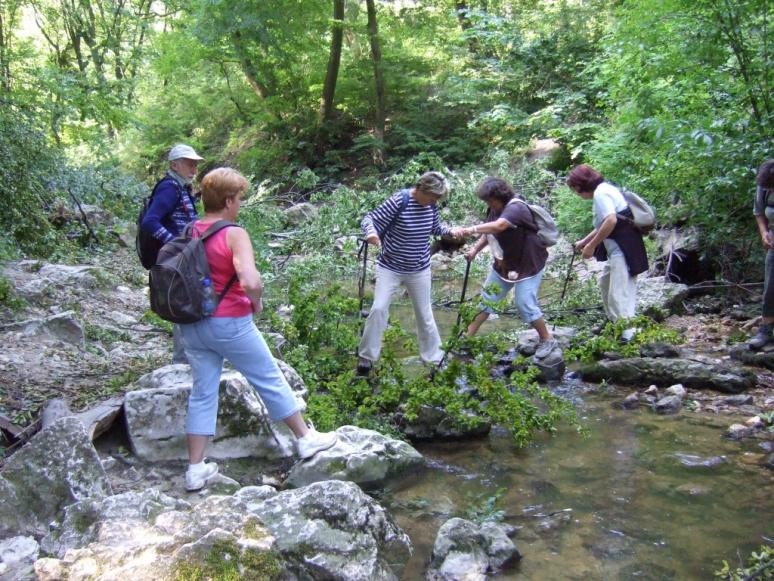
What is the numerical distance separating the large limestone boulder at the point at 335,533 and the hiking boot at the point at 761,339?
195 inches

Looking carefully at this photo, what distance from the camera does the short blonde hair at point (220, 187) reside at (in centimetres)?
375

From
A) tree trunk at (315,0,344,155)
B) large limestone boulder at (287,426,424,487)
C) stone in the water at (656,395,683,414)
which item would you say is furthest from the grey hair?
tree trunk at (315,0,344,155)

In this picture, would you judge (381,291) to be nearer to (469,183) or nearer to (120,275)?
(120,275)

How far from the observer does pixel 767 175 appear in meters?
6.35

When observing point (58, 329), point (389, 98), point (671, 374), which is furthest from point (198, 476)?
point (389, 98)

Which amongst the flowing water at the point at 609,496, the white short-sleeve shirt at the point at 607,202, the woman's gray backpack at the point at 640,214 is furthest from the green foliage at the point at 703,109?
the flowing water at the point at 609,496

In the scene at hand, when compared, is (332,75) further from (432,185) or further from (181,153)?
(181,153)

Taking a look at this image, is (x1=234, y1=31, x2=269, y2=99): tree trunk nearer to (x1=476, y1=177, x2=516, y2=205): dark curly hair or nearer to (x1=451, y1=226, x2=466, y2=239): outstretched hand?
(x1=476, y1=177, x2=516, y2=205): dark curly hair

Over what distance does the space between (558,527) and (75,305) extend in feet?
21.8

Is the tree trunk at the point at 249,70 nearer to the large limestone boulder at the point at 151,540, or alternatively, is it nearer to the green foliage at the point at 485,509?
the green foliage at the point at 485,509

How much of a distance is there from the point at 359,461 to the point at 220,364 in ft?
3.62

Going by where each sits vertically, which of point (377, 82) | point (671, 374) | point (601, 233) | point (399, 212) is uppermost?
point (377, 82)

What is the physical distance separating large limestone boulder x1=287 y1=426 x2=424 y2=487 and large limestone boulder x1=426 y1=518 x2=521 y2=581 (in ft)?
2.80

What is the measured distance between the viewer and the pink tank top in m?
3.67
